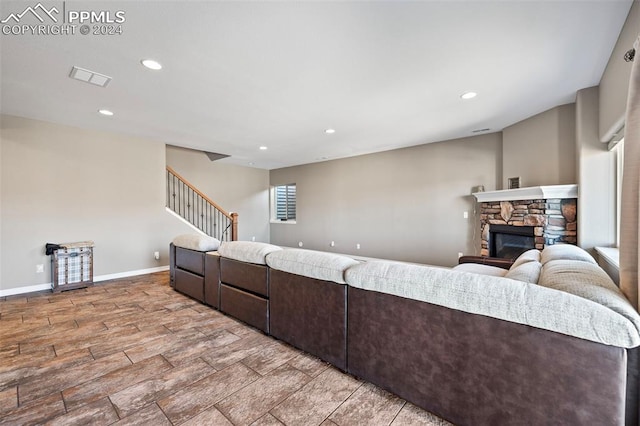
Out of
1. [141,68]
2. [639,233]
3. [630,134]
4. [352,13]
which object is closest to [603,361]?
[639,233]

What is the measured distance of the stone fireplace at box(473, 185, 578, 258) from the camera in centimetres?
362

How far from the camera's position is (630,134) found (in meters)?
1.46

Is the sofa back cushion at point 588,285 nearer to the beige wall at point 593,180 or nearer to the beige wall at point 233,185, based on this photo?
the beige wall at point 593,180

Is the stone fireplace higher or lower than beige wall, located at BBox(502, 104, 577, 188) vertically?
lower

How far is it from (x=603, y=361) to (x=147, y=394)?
7.99 feet

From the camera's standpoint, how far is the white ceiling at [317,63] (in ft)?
6.23

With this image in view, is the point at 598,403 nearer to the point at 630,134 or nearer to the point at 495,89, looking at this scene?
the point at 630,134

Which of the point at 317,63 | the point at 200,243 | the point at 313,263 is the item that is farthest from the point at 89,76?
the point at 313,263

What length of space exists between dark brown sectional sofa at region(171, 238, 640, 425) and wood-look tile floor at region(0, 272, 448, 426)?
0.20 metres

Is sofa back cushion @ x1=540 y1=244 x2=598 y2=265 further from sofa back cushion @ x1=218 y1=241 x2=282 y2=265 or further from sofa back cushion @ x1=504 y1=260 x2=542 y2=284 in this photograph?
sofa back cushion @ x1=218 y1=241 x2=282 y2=265

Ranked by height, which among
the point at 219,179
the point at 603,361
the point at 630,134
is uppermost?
the point at 219,179

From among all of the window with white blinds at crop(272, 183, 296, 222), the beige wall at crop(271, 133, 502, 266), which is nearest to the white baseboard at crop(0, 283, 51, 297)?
the beige wall at crop(271, 133, 502, 266)

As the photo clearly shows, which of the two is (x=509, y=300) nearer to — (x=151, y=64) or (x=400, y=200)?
(x=151, y=64)

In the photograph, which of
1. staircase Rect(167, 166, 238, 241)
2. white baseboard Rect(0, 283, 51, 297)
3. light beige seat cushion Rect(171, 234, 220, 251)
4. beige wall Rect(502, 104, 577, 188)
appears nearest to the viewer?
light beige seat cushion Rect(171, 234, 220, 251)
